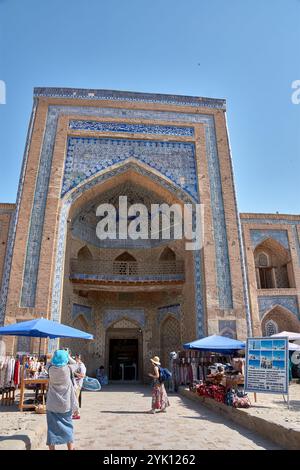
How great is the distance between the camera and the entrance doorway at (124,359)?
1552 cm

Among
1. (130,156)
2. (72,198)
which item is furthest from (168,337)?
(130,156)

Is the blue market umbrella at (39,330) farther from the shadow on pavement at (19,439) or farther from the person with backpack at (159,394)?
the shadow on pavement at (19,439)

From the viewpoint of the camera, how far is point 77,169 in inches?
534

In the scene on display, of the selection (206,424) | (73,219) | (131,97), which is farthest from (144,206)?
(206,424)

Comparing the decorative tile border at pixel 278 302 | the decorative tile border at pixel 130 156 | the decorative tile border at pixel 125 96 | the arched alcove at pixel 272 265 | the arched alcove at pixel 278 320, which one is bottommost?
the arched alcove at pixel 278 320

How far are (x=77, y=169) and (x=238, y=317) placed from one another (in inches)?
301

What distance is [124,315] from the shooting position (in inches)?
611

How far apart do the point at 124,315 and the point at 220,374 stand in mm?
8433

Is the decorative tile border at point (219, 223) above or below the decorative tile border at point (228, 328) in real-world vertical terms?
above

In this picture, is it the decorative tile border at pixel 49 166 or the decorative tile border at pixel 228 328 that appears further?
the decorative tile border at pixel 49 166

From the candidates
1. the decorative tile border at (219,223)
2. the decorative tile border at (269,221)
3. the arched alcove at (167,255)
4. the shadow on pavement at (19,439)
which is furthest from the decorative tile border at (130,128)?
the shadow on pavement at (19,439)

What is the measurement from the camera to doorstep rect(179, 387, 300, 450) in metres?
3.99

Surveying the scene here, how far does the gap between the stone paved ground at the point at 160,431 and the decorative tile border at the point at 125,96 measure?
465 inches
